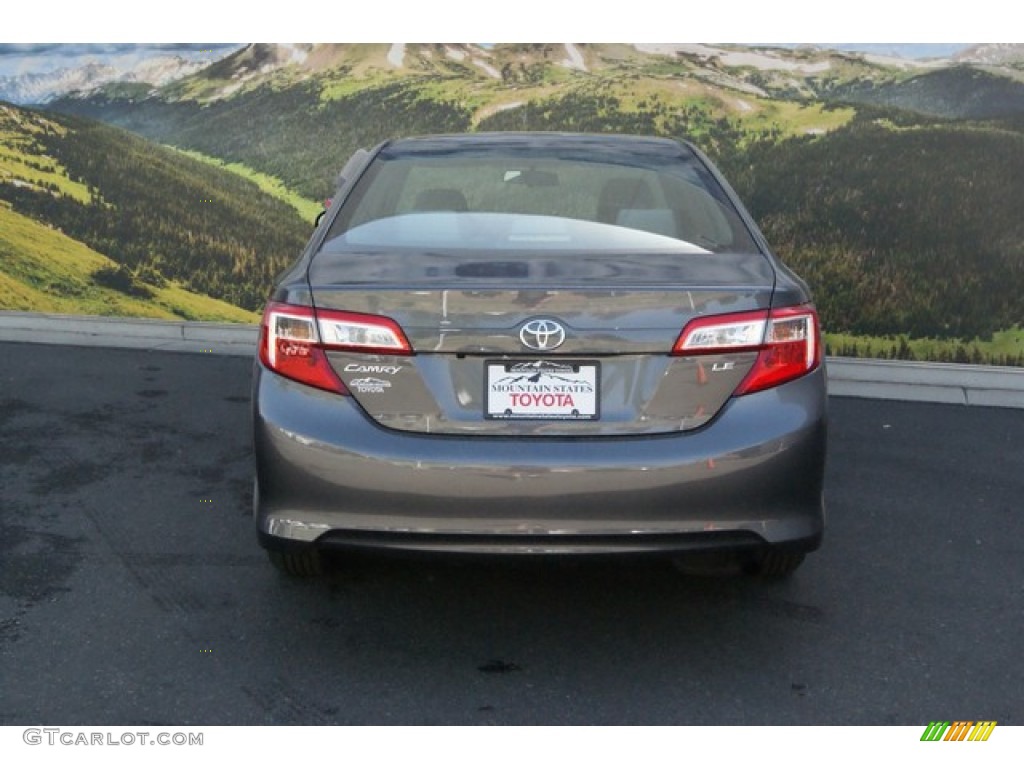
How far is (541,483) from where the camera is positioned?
331cm

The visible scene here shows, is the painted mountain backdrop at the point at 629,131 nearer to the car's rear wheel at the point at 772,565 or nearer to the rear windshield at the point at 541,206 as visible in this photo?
the rear windshield at the point at 541,206

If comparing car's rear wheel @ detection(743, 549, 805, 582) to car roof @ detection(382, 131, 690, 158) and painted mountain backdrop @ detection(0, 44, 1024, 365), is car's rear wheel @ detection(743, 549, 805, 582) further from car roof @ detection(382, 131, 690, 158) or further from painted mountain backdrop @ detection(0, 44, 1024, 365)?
painted mountain backdrop @ detection(0, 44, 1024, 365)

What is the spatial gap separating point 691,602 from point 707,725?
3.08ft

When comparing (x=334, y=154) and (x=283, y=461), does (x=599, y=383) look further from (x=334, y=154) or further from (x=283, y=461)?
(x=334, y=154)

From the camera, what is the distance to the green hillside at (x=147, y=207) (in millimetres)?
10789

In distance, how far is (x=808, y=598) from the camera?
13.8 ft

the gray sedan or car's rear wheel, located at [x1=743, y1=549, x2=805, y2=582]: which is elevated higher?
the gray sedan

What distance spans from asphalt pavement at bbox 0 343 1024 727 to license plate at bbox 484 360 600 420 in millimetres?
481

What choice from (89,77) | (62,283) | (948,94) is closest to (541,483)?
(948,94)

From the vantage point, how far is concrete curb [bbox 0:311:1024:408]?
8516 mm

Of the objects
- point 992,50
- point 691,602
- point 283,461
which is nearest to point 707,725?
point 691,602

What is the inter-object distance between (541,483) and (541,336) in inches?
16.1

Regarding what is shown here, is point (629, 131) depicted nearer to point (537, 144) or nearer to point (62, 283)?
point (62, 283)
